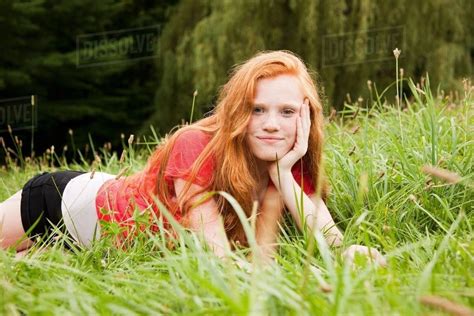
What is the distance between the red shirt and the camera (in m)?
2.58

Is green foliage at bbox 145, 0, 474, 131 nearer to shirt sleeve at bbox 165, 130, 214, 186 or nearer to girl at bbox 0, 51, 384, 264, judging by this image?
girl at bbox 0, 51, 384, 264

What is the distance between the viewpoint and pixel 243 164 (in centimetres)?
257

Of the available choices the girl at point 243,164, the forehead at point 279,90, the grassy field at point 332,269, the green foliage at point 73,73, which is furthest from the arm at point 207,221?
the green foliage at point 73,73

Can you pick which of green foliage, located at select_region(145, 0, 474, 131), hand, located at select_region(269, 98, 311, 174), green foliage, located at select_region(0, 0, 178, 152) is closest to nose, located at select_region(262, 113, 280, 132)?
hand, located at select_region(269, 98, 311, 174)

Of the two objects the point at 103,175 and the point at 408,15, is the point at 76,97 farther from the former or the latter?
the point at 103,175

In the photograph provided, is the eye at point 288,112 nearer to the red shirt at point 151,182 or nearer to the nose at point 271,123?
the nose at point 271,123

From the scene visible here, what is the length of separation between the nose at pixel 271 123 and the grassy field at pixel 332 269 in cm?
40

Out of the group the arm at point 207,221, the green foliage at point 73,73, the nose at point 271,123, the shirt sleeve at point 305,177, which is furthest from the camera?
the green foliage at point 73,73

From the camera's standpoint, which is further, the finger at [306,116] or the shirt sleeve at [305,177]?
the shirt sleeve at [305,177]

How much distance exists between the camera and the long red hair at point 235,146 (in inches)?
101

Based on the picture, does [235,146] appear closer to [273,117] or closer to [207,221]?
[273,117]

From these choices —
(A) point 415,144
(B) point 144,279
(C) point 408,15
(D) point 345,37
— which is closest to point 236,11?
(D) point 345,37

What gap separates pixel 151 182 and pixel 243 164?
381 millimetres

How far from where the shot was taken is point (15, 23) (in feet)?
41.1
